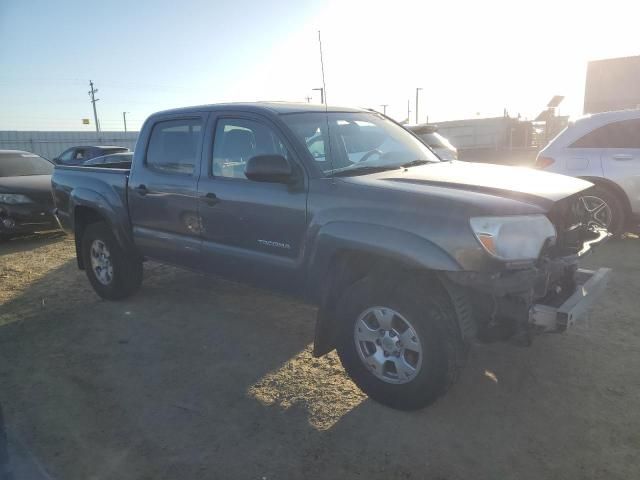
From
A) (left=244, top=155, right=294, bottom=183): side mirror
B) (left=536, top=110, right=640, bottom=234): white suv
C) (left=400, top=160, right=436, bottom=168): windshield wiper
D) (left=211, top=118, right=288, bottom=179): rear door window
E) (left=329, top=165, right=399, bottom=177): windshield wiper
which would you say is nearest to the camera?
(left=244, top=155, right=294, bottom=183): side mirror

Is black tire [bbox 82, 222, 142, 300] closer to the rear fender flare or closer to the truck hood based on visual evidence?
the rear fender flare

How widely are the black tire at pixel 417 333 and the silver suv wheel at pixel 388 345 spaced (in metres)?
0.03

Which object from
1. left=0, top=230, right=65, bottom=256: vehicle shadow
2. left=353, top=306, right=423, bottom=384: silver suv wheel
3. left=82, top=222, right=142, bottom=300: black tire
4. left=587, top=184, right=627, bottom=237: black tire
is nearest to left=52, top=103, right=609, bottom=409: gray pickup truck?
left=353, top=306, right=423, bottom=384: silver suv wheel

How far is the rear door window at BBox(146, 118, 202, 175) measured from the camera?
422 cm

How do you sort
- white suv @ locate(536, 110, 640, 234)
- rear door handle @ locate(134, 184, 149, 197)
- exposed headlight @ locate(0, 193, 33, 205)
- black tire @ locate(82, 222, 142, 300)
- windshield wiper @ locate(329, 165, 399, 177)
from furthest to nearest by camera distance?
exposed headlight @ locate(0, 193, 33, 205) → white suv @ locate(536, 110, 640, 234) → black tire @ locate(82, 222, 142, 300) → rear door handle @ locate(134, 184, 149, 197) → windshield wiper @ locate(329, 165, 399, 177)

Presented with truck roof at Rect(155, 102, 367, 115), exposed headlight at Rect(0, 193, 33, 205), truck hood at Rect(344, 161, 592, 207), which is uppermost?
truck roof at Rect(155, 102, 367, 115)

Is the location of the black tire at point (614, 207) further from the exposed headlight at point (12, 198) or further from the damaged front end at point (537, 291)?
the exposed headlight at point (12, 198)

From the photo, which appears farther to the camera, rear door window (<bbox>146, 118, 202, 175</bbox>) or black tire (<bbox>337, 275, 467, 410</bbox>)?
rear door window (<bbox>146, 118, 202, 175</bbox>)

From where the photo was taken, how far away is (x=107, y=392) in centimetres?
342

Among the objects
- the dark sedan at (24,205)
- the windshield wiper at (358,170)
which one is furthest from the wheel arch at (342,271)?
the dark sedan at (24,205)

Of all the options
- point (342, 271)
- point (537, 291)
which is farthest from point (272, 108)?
point (537, 291)

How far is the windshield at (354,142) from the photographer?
3.55m

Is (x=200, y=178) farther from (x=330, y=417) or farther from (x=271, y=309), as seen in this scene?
(x=330, y=417)

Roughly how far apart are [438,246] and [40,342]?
356 cm
